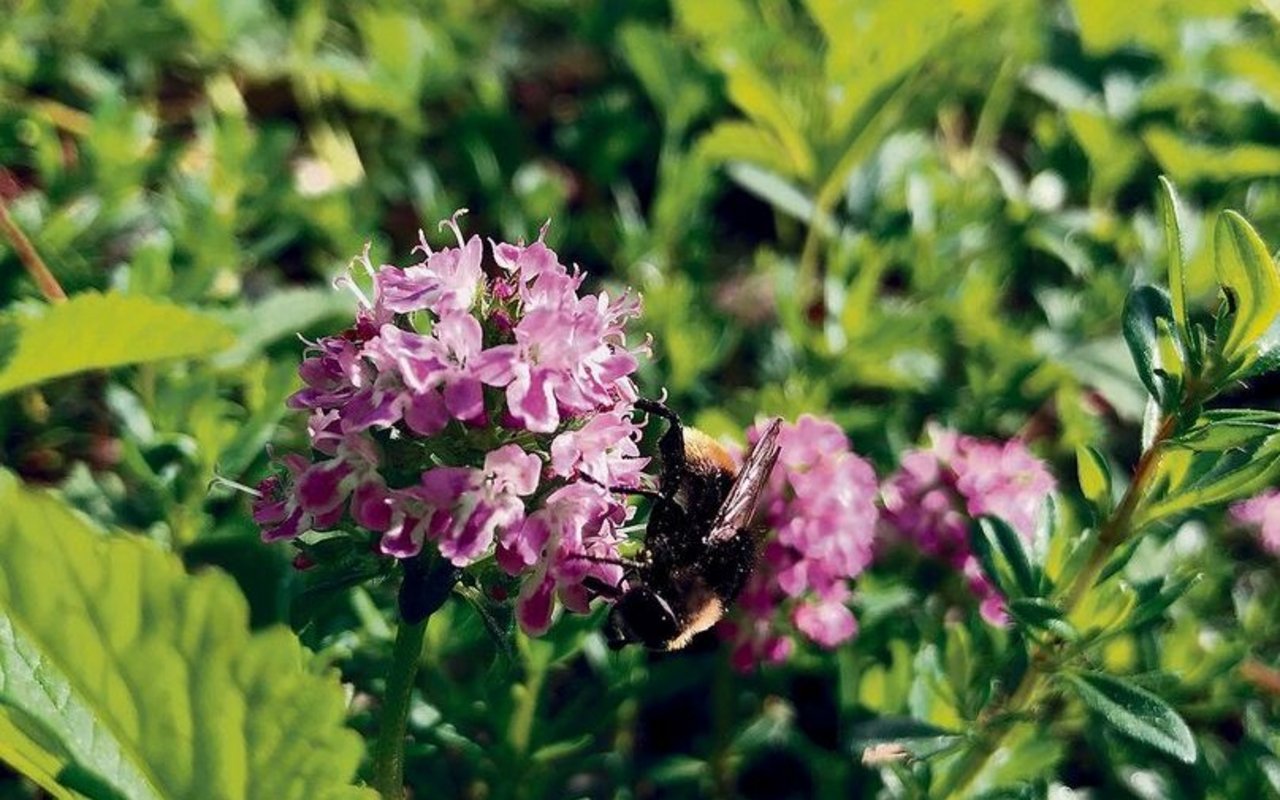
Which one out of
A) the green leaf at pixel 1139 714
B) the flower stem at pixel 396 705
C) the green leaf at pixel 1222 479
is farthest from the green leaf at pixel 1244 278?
the flower stem at pixel 396 705

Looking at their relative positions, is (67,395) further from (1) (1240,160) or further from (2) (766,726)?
(1) (1240,160)

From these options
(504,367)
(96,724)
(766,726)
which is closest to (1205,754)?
(766,726)

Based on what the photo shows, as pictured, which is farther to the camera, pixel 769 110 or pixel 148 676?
pixel 769 110

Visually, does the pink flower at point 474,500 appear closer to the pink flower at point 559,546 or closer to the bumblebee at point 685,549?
the pink flower at point 559,546

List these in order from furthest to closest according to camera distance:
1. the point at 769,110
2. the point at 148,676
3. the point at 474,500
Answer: the point at 769,110 < the point at 474,500 < the point at 148,676

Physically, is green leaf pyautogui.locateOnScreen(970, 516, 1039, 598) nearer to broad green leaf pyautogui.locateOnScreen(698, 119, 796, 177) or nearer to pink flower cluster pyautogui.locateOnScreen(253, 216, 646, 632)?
pink flower cluster pyautogui.locateOnScreen(253, 216, 646, 632)

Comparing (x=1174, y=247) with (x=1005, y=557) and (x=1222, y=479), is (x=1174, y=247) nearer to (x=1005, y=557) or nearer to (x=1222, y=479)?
(x=1222, y=479)

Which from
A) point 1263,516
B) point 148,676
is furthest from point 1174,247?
point 1263,516
